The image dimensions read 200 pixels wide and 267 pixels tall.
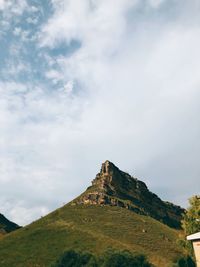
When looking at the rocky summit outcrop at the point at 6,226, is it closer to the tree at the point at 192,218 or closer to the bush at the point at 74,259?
the bush at the point at 74,259

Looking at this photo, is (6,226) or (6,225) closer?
(6,226)

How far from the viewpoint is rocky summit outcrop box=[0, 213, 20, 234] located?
6231 inches

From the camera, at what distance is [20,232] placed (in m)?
125

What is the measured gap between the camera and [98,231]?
118312mm

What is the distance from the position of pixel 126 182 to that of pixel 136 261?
87933mm


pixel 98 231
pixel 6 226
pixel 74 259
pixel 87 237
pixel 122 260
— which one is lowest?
pixel 122 260

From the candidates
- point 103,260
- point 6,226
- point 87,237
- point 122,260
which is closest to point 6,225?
point 6,226

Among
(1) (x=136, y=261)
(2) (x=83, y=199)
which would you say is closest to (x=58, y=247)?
(1) (x=136, y=261)

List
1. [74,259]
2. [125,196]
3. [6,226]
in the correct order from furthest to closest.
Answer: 1. [6,226]
2. [125,196]
3. [74,259]

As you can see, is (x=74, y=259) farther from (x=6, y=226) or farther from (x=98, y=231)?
(x=6, y=226)

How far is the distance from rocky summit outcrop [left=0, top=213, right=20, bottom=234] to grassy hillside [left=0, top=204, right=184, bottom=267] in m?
29.8

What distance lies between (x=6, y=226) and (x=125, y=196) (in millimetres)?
50185

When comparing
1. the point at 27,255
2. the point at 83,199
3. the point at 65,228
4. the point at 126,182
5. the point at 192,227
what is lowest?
the point at 192,227

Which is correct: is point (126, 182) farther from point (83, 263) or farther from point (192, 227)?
point (192, 227)
